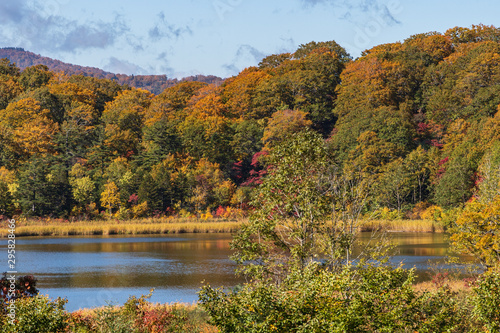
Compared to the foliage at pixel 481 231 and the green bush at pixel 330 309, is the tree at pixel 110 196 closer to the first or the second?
the foliage at pixel 481 231

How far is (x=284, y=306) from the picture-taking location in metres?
10.3

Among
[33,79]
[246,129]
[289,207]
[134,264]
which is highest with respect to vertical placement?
[33,79]

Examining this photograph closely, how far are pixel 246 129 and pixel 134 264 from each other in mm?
42654

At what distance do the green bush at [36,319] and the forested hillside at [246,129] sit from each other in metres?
44.6

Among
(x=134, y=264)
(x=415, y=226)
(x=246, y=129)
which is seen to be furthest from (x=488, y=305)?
(x=246, y=129)

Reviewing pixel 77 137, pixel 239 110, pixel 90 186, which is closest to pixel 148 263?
pixel 90 186

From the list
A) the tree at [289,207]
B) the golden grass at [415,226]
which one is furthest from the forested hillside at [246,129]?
the tree at [289,207]

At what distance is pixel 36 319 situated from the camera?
1084cm

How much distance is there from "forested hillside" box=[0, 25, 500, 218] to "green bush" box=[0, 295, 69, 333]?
44631 millimetres

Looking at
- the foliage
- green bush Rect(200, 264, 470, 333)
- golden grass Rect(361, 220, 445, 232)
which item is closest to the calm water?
golden grass Rect(361, 220, 445, 232)

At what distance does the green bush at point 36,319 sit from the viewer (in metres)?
10.8

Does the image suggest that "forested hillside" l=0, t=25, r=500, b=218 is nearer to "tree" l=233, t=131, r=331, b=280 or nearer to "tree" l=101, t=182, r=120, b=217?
"tree" l=101, t=182, r=120, b=217

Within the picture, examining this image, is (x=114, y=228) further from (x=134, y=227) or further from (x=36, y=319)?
(x=36, y=319)

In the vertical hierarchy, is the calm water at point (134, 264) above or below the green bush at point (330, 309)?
below
